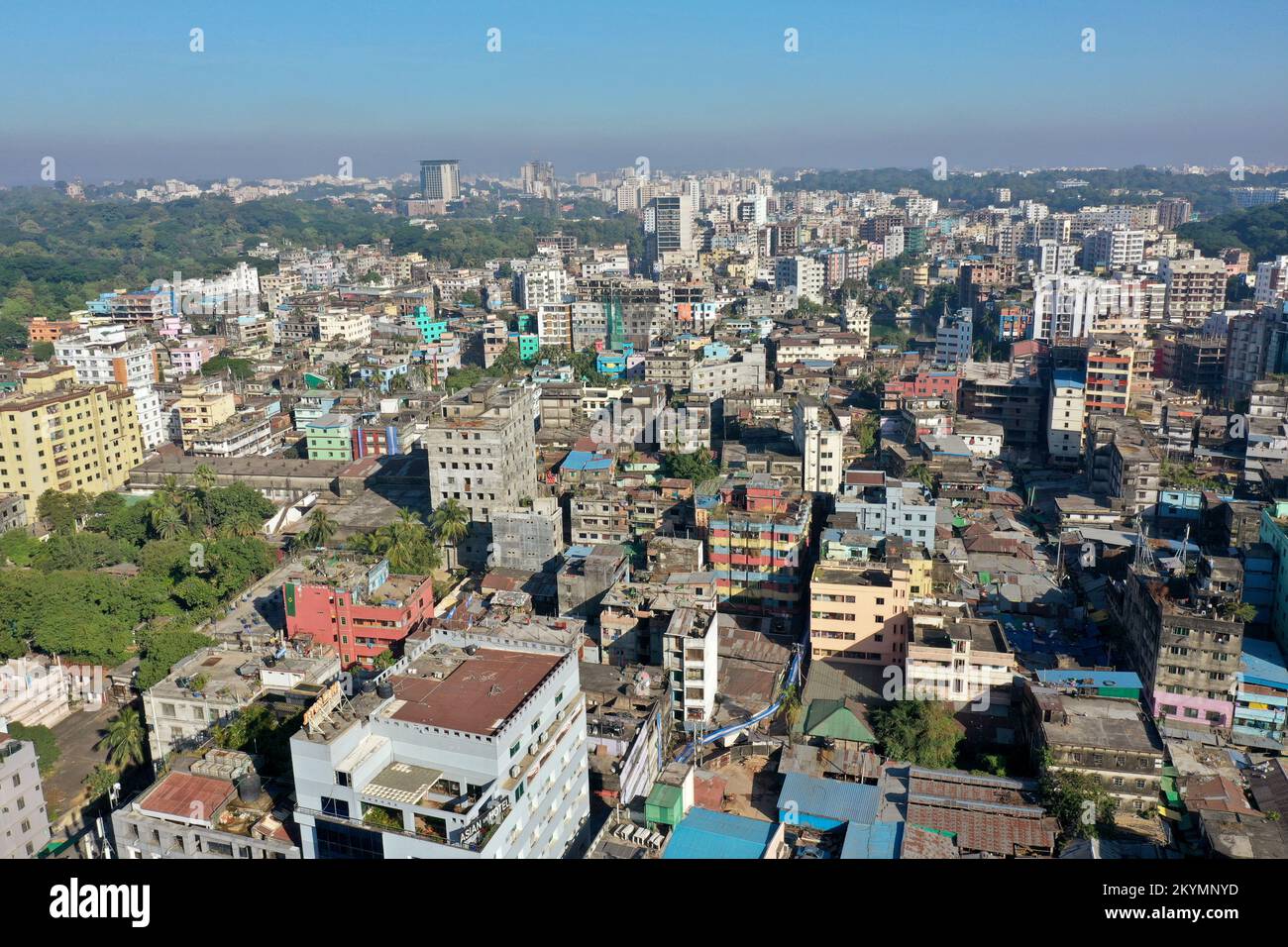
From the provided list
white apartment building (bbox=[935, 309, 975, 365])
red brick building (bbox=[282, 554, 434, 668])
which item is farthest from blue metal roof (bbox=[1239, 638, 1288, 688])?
white apartment building (bbox=[935, 309, 975, 365])

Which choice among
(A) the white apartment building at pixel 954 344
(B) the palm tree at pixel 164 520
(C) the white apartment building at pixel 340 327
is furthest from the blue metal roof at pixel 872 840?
(C) the white apartment building at pixel 340 327

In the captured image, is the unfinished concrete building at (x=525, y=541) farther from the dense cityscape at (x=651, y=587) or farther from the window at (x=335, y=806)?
the window at (x=335, y=806)

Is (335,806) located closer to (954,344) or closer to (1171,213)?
(954,344)

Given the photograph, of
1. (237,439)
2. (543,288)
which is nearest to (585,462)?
(237,439)

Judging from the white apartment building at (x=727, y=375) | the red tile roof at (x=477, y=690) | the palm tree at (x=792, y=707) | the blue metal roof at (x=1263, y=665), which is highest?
the white apartment building at (x=727, y=375)
